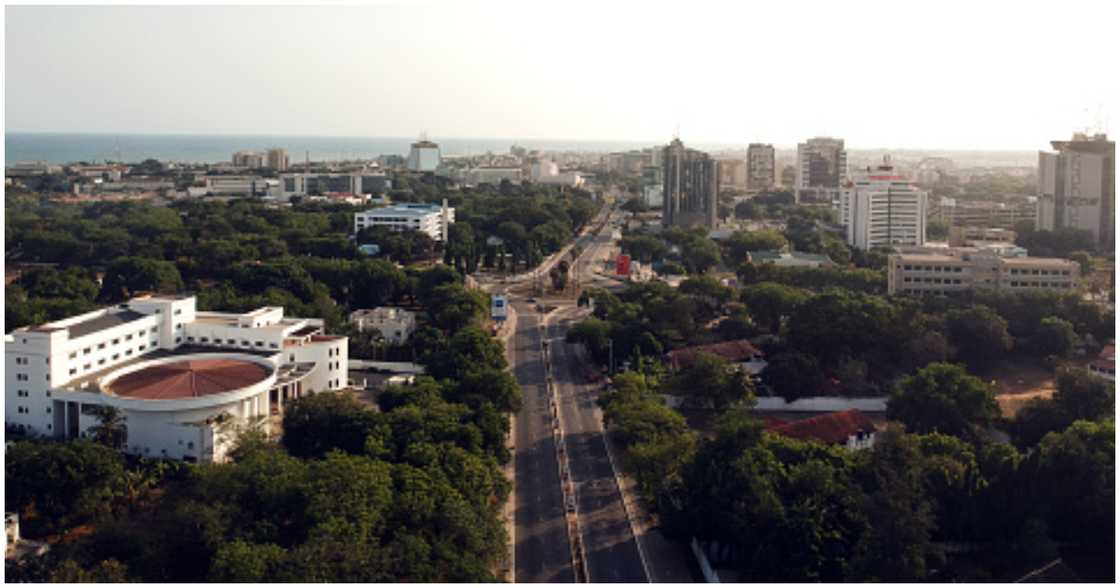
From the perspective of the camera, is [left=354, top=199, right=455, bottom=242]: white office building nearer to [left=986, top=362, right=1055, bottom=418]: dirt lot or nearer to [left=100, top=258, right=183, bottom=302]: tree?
[left=100, top=258, right=183, bottom=302]: tree

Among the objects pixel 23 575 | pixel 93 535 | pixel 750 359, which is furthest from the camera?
pixel 750 359

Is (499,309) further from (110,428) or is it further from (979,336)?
(110,428)

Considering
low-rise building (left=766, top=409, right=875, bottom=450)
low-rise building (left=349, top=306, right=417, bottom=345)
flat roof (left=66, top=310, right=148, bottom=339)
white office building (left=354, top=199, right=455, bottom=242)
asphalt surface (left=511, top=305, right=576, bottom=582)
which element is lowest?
asphalt surface (left=511, top=305, right=576, bottom=582)

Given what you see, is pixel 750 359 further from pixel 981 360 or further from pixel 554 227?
pixel 554 227

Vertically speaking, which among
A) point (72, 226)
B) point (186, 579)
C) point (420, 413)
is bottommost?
point (186, 579)

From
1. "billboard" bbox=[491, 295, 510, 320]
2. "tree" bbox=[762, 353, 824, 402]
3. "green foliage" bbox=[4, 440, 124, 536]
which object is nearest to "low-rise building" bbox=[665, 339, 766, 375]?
"tree" bbox=[762, 353, 824, 402]

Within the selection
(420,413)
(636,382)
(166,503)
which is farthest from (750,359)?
(166,503)
